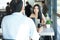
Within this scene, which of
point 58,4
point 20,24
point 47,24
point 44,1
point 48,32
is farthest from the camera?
point 44,1

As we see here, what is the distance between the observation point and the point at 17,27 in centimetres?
161

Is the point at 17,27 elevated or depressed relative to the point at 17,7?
depressed

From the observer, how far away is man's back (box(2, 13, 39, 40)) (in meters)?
1.60

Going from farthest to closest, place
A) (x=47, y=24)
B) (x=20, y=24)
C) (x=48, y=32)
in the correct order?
(x=47, y=24), (x=48, y=32), (x=20, y=24)

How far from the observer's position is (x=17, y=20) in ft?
5.28

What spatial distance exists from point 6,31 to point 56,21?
2952 millimetres

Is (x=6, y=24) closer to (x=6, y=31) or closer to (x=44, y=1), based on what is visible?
(x=6, y=31)

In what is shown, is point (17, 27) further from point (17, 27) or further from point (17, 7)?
point (17, 7)

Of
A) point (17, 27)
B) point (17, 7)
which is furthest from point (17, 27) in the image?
point (17, 7)

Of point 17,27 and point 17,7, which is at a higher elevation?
point 17,7

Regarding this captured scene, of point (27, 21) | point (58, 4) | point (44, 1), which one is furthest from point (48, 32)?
Result: point (44, 1)

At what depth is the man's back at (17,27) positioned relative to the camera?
1.60 meters

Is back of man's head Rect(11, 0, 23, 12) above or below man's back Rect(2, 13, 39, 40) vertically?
above

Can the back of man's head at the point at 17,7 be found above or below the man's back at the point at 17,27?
above
